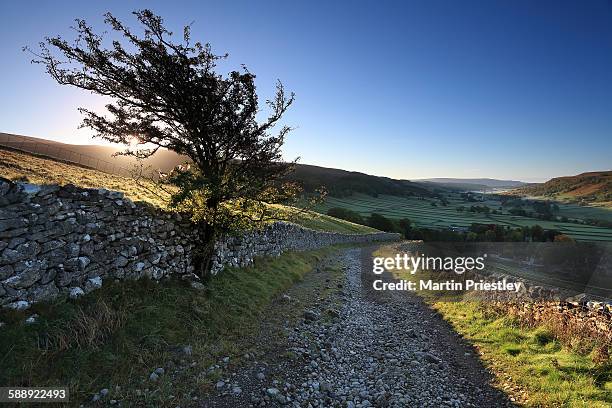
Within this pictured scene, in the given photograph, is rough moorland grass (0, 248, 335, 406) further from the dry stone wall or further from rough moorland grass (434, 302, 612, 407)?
rough moorland grass (434, 302, 612, 407)


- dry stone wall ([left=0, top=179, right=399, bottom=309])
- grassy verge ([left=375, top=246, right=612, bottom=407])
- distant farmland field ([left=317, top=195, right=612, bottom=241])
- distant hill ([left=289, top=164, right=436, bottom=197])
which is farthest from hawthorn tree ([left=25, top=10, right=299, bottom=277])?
distant hill ([left=289, top=164, right=436, bottom=197])

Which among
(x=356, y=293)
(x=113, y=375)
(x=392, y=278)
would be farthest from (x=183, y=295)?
(x=392, y=278)

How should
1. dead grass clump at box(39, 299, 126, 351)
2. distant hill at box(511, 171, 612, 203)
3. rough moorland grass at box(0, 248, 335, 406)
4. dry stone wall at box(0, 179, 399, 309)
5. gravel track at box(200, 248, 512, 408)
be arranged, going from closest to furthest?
rough moorland grass at box(0, 248, 335, 406)
dead grass clump at box(39, 299, 126, 351)
dry stone wall at box(0, 179, 399, 309)
gravel track at box(200, 248, 512, 408)
distant hill at box(511, 171, 612, 203)

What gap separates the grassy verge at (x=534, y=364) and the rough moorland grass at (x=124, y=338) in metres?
8.34

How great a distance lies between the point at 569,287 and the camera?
19.8 meters

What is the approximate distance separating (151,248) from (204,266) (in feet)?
9.31

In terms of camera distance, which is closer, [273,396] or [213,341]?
[273,396]

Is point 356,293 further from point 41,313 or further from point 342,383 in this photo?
point 41,313

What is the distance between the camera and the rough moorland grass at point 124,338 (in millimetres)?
7129

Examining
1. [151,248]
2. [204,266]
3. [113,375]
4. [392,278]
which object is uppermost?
[151,248]

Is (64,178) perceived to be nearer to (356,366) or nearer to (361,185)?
(356,366)

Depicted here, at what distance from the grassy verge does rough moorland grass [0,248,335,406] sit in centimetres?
834

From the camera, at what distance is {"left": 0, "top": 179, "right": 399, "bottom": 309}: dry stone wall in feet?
26.5

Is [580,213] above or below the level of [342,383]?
above
